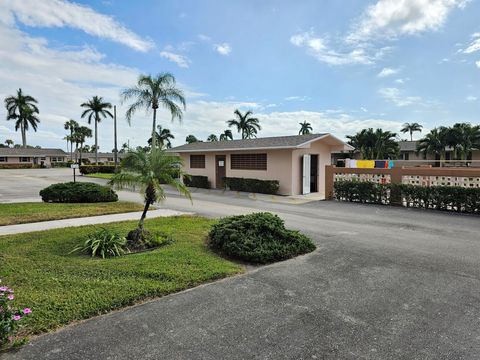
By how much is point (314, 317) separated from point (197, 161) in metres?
19.9

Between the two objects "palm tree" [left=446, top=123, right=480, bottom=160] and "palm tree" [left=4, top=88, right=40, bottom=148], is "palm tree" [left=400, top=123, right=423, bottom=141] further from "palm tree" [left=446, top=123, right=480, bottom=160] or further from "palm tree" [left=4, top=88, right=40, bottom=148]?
"palm tree" [left=4, top=88, right=40, bottom=148]

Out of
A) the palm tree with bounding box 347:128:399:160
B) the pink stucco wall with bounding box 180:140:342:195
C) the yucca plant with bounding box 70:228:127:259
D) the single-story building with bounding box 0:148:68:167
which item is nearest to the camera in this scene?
the yucca plant with bounding box 70:228:127:259

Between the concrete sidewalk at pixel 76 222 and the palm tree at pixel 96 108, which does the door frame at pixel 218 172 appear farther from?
the palm tree at pixel 96 108

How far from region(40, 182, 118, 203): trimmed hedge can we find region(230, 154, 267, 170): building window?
27.9 feet

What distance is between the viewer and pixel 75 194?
1293 cm

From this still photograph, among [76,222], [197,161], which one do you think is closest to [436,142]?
[197,161]

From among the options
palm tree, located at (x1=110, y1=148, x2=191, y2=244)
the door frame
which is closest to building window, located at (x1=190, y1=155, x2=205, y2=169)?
the door frame

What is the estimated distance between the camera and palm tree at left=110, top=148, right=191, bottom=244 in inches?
253

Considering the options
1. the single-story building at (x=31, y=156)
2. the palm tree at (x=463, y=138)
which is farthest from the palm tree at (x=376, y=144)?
the single-story building at (x=31, y=156)

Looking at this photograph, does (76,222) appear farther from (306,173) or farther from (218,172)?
(218,172)

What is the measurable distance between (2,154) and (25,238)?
76.9 metres

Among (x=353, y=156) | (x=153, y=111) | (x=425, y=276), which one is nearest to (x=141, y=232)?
(x=425, y=276)

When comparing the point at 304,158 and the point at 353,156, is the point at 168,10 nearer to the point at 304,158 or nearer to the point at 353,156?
the point at 304,158

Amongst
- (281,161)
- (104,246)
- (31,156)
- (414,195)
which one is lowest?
(104,246)
